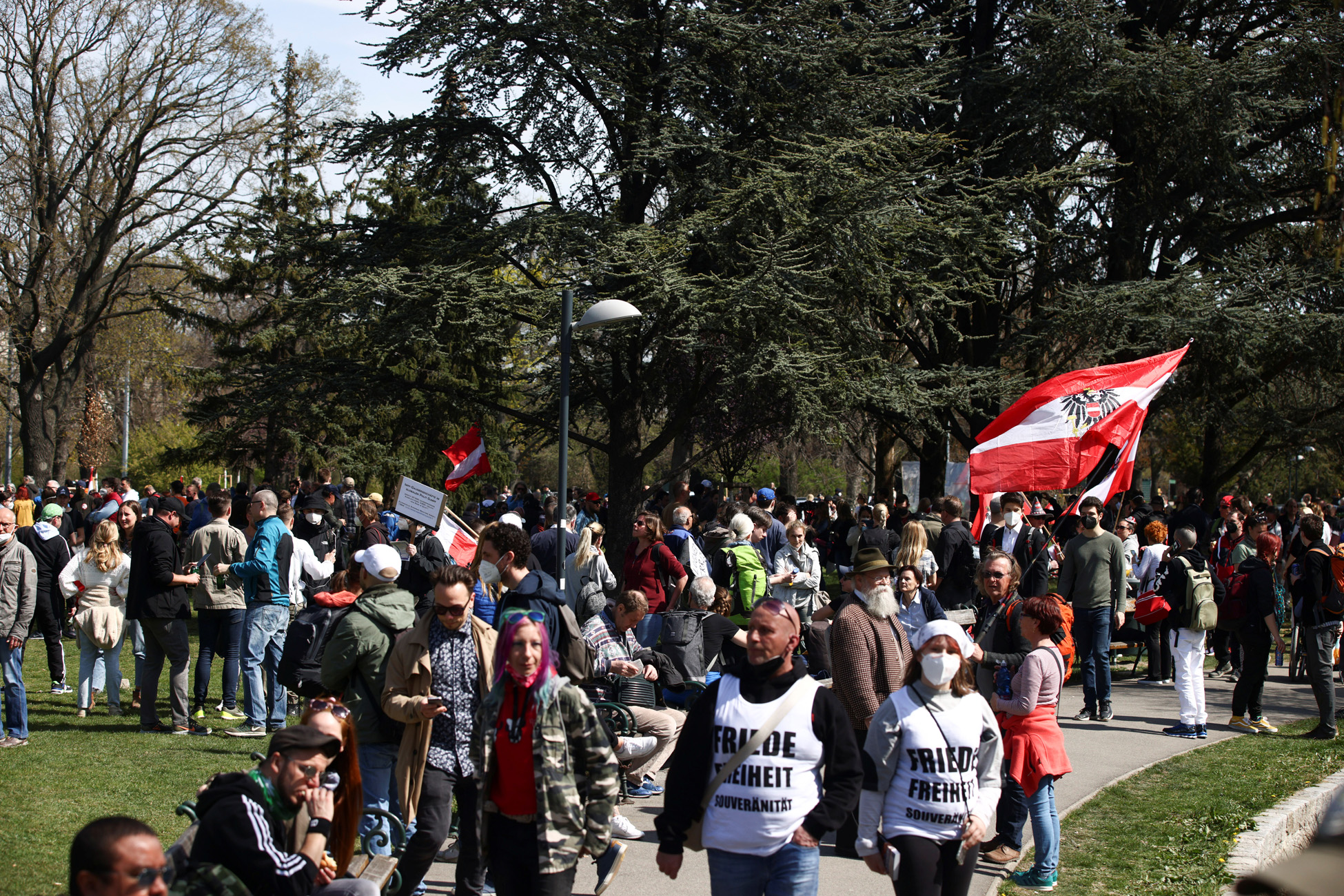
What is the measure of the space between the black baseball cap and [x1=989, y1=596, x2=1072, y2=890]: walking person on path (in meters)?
3.71

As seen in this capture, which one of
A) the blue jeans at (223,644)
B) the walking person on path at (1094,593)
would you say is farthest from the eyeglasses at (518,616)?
the walking person on path at (1094,593)

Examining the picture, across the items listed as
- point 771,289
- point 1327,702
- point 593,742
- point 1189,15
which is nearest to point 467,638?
point 593,742

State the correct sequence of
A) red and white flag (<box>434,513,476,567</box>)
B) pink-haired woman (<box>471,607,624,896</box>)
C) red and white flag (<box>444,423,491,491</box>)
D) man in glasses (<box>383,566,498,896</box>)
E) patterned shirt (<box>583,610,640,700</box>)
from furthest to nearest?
red and white flag (<box>444,423,491,491</box>)
red and white flag (<box>434,513,476,567</box>)
patterned shirt (<box>583,610,640,700</box>)
man in glasses (<box>383,566,498,896</box>)
pink-haired woman (<box>471,607,624,896</box>)

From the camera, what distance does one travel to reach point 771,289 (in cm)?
1783

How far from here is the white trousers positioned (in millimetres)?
10047

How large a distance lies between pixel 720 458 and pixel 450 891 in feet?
98.4

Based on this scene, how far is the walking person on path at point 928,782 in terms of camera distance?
A: 450 cm

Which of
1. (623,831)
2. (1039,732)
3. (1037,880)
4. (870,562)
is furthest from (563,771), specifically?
(1037,880)

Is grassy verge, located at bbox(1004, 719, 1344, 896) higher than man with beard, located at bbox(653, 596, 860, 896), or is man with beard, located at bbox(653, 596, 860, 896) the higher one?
man with beard, located at bbox(653, 596, 860, 896)

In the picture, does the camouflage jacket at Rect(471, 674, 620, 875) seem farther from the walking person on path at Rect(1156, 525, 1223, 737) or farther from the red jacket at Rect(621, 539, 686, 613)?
the walking person on path at Rect(1156, 525, 1223, 737)

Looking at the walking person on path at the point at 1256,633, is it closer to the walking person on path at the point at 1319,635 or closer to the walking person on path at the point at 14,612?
the walking person on path at the point at 1319,635

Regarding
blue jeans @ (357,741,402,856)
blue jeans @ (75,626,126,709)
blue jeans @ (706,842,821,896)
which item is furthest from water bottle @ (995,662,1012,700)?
blue jeans @ (75,626,126,709)

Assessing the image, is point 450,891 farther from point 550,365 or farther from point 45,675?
point 550,365

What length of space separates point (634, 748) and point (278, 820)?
11.8ft
